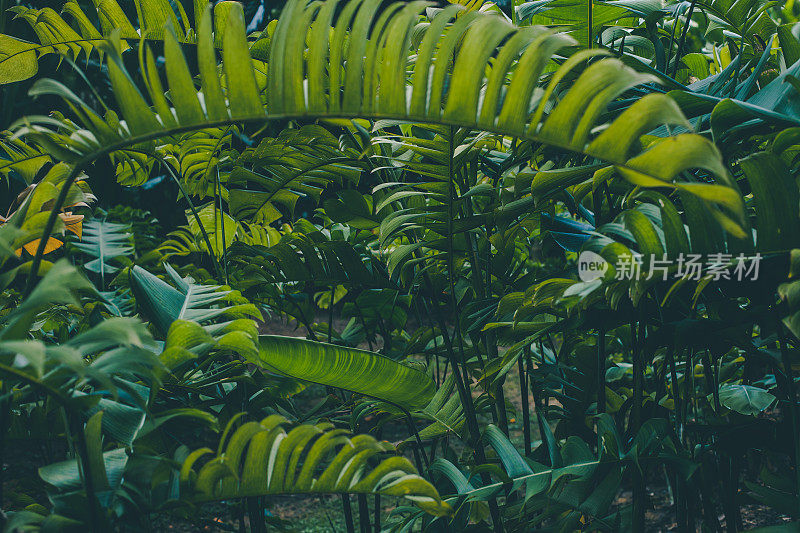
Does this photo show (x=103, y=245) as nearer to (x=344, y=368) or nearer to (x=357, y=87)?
(x=344, y=368)

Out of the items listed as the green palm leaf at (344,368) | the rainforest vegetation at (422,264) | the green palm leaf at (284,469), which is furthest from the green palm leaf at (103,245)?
the green palm leaf at (284,469)

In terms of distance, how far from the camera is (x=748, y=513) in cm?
159

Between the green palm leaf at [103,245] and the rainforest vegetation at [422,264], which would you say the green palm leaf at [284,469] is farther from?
the green palm leaf at [103,245]

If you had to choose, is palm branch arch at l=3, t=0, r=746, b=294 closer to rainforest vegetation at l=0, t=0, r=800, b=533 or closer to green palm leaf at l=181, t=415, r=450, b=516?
rainforest vegetation at l=0, t=0, r=800, b=533

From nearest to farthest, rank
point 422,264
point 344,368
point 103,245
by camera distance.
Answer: point 344,368
point 422,264
point 103,245

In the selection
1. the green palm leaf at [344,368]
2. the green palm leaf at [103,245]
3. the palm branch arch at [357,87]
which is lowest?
the green palm leaf at [103,245]

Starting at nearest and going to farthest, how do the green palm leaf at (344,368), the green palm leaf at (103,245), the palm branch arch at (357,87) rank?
the palm branch arch at (357,87)
the green palm leaf at (344,368)
the green palm leaf at (103,245)

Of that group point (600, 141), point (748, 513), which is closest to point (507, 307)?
point (600, 141)

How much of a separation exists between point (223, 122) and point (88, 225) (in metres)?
1.37

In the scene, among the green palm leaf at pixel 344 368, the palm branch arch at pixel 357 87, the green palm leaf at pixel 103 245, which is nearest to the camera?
the palm branch arch at pixel 357 87

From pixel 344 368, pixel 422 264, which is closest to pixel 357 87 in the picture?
pixel 344 368

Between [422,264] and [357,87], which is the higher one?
[357,87]

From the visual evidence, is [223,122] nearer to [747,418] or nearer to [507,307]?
[507,307]

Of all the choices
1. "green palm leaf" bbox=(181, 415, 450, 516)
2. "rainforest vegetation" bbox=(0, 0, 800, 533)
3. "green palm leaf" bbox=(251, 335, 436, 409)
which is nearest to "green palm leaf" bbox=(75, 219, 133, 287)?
"rainforest vegetation" bbox=(0, 0, 800, 533)
